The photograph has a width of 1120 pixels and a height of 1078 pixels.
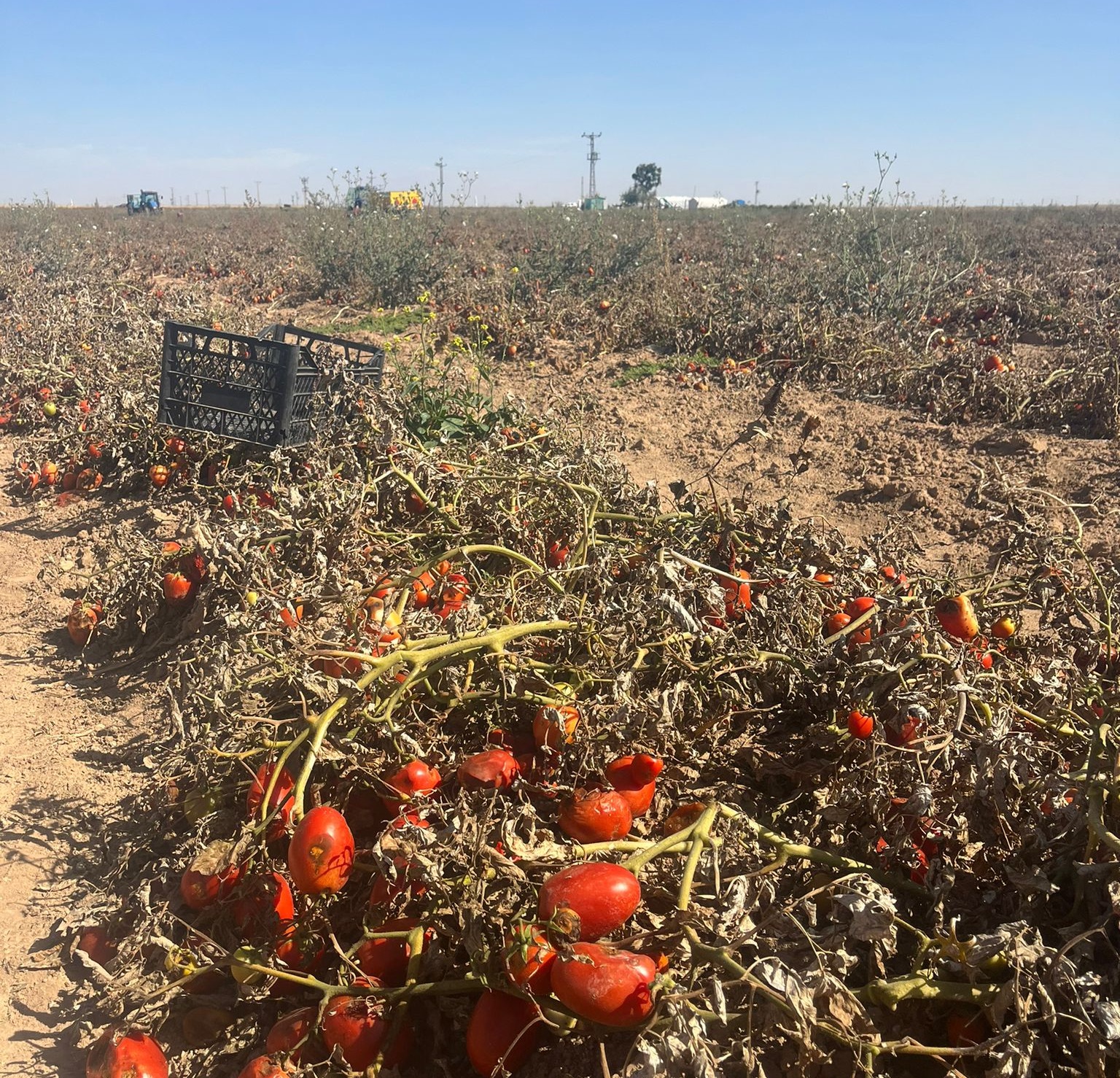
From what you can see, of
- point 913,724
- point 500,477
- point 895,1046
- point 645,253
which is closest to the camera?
point 895,1046

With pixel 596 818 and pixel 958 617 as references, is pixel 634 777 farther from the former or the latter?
pixel 958 617

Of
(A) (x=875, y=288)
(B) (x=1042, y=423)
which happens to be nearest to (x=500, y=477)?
(B) (x=1042, y=423)

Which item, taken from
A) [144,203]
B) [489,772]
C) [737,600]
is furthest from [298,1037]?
[144,203]

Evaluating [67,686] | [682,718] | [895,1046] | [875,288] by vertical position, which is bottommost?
[67,686]

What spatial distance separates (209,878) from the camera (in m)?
1.74

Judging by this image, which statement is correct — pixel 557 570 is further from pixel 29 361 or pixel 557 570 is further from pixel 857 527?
pixel 29 361

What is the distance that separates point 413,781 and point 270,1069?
0.55m

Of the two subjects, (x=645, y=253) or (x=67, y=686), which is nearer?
(x=67, y=686)

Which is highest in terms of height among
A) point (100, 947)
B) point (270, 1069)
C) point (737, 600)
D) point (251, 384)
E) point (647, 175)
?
point (647, 175)

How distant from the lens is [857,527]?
15.0 feet

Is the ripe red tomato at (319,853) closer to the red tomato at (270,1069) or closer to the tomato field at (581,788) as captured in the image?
the tomato field at (581,788)

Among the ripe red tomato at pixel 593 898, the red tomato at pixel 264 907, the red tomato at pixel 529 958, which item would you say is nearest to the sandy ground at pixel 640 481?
the red tomato at pixel 264 907

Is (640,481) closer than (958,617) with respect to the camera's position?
No

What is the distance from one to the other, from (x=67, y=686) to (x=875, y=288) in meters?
8.64
